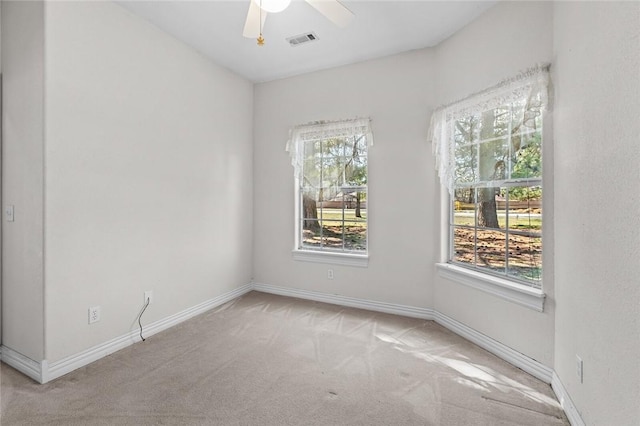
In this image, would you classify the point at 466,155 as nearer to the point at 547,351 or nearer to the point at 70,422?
the point at 547,351

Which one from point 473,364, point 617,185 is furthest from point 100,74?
point 473,364

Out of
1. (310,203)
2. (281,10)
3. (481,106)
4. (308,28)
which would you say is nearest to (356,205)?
(310,203)

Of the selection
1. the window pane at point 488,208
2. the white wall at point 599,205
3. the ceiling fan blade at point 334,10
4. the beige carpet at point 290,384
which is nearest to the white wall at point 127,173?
the beige carpet at point 290,384

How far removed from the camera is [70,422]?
5.40 ft

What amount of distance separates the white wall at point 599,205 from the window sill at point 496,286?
168mm

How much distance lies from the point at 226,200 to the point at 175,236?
790 millimetres

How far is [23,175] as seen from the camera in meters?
2.10

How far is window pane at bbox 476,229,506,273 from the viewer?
246 cm

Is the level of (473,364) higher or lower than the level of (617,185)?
lower

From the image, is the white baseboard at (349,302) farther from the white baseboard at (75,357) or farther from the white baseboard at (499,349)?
the white baseboard at (75,357)

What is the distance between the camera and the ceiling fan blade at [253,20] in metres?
1.89

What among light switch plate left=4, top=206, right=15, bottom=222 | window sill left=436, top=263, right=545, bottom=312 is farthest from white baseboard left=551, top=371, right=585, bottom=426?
light switch plate left=4, top=206, right=15, bottom=222

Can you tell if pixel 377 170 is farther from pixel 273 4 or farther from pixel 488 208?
pixel 273 4

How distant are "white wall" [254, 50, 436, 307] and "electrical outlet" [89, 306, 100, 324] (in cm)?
191
